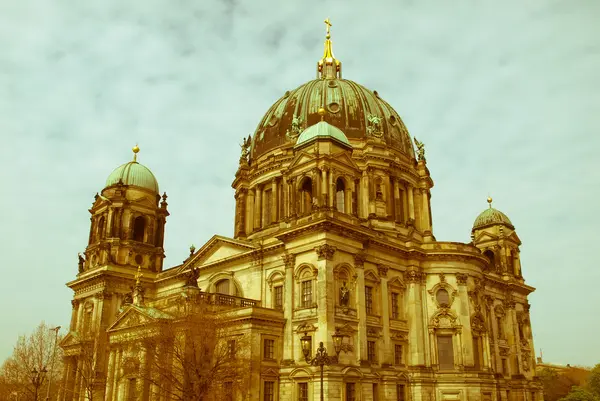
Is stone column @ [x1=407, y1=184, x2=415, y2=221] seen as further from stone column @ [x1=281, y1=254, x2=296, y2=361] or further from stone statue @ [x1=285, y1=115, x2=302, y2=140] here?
stone column @ [x1=281, y1=254, x2=296, y2=361]

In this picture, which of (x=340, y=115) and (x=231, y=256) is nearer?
(x=231, y=256)

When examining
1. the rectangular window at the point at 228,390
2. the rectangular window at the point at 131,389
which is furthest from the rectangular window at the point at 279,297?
the rectangular window at the point at 131,389

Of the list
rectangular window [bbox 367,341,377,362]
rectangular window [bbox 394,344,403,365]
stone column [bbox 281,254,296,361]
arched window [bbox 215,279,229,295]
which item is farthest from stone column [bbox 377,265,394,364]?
arched window [bbox 215,279,229,295]

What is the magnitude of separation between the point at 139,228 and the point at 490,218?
3888 cm

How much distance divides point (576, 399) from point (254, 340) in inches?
1995

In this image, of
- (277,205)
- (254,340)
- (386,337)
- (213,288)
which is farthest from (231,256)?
(386,337)

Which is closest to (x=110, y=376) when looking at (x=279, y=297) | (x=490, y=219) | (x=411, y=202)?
(x=279, y=297)

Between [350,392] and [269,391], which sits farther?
[269,391]

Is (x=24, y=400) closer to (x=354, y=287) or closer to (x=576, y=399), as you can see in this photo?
(x=354, y=287)

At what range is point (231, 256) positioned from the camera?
47.6 metres

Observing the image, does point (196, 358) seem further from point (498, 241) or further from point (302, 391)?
point (498, 241)

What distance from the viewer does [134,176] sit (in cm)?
6003

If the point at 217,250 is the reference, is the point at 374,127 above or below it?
above

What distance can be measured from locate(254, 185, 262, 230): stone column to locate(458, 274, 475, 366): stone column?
18.6m
